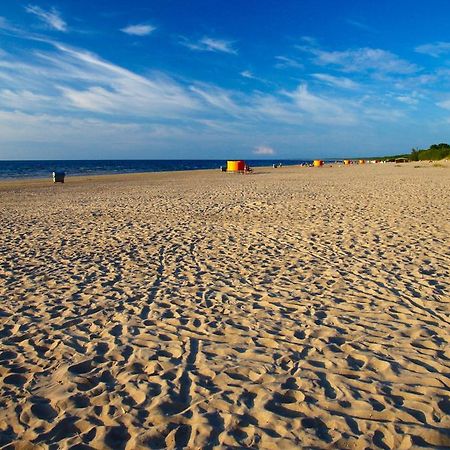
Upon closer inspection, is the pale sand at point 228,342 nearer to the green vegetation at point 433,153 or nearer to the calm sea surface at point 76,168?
the calm sea surface at point 76,168

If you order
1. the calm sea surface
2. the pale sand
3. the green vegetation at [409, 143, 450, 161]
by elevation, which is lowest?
the pale sand

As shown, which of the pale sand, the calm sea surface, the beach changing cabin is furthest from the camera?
the calm sea surface

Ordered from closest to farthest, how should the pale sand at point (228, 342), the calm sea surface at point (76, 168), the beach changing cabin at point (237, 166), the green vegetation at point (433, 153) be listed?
the pale sand at point (228, 342) → the beach changing cabin at point (237, 166) → the calm sea surface at point (76, 168) → the green vegetation at point (433, 153)

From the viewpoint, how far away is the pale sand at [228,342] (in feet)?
9.95

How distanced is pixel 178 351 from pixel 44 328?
67.7 inches

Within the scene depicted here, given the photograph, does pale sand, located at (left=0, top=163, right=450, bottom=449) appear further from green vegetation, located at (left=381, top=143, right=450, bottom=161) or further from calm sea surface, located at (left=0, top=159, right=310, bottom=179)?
green vegetation, located at (left=381, top=143, right=450, bottom=161)

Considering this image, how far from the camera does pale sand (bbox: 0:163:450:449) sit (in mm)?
3031

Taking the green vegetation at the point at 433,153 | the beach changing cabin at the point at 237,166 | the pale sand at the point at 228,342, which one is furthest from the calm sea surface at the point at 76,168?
Result: the pale sand at the point at 228,342

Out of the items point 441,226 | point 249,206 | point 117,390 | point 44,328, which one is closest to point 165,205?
point 249,206

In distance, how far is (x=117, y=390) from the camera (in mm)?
3512

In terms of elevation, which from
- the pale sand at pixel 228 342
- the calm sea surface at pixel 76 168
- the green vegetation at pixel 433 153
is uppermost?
the green vegetation at pixel 433 153

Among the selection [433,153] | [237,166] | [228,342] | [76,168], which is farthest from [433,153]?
[228,342]

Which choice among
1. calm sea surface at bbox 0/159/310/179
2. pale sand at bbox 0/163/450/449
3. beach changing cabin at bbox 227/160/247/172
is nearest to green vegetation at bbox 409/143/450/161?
beach changing cabin at bbox 227/160/247/172

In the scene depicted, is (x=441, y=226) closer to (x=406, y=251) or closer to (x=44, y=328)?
(x=406, y=251)
